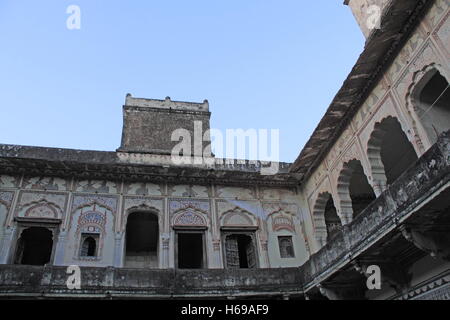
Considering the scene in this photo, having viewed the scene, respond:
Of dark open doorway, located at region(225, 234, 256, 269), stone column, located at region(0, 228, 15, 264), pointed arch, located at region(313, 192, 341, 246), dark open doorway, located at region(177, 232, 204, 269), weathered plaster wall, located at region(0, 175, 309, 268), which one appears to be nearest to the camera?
stone column, located at region(0, 228, 15, 264)

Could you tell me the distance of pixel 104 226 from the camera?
429 inches

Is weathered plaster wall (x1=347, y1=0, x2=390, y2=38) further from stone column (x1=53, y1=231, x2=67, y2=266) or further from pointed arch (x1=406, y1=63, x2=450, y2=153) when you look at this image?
stone column (x1=53, y1=231, x2=67, y2=266)

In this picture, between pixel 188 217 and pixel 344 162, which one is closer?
pixel 344 162

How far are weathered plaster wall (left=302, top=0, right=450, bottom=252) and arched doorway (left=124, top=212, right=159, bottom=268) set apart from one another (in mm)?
5964

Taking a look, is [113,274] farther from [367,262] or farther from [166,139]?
[166,139]

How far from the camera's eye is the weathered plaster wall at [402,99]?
6926 millimetres

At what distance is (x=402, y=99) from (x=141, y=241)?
1020 centimetres

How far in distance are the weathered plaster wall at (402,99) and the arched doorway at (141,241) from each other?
235 inches

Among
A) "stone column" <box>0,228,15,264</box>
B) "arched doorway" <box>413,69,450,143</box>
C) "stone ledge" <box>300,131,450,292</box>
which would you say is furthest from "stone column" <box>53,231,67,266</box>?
"arched doorway" <box>413,69,450,143</box>

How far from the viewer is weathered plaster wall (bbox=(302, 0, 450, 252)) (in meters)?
6.93
